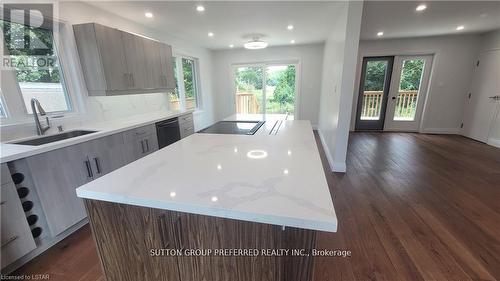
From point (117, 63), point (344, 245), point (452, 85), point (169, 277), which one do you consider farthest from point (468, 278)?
point (452, 85)

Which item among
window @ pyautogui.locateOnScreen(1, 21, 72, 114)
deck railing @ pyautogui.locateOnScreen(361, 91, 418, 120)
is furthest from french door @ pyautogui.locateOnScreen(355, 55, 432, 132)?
window @ pyautogui.locateOnScreen(1, 21, 72, 114)

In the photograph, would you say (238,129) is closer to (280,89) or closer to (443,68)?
(280,89)

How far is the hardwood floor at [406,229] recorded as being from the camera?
1.48 meters

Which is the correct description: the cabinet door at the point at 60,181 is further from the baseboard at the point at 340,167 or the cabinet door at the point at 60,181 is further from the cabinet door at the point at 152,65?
the baseboard at the point at 340,167

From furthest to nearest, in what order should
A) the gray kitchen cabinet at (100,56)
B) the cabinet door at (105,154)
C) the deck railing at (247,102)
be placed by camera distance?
the deck railing at (247,102) < the gray kitchen cabinet at (100,56) < the cabinet door at (105,154)

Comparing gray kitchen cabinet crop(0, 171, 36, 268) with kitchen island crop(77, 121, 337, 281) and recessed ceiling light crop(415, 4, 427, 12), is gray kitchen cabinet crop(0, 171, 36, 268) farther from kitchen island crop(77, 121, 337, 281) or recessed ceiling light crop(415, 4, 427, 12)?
recessed ceiling light crop(415, 4, 427, 12)

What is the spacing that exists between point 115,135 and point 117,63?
1009mm

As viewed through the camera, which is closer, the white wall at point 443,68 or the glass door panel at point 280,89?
the white wall at point 443,68

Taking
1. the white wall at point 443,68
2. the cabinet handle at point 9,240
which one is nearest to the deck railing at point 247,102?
the white wall at point 443,68

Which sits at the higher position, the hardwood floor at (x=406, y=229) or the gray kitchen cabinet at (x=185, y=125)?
the gray kitchen cabinet at (x=185, y=125)

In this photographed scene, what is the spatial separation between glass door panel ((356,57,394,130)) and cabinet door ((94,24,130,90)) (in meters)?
5.50

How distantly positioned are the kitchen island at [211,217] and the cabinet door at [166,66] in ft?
9.02

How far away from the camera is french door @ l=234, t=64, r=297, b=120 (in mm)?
5863

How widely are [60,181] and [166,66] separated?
8.06ft
